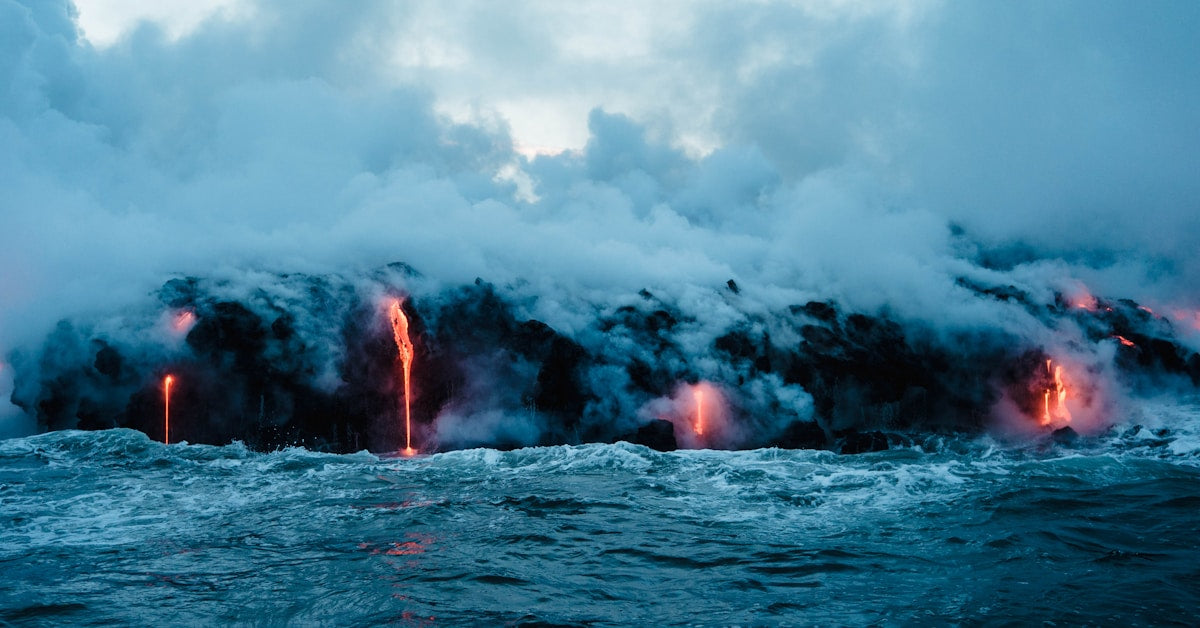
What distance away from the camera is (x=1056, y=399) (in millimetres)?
54219

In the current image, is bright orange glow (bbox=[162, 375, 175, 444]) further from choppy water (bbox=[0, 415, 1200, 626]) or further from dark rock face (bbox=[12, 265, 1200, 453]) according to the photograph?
choppy water (bbox=[0, 415, 1200, 626])

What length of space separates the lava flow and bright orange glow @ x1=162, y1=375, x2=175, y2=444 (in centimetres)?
1220

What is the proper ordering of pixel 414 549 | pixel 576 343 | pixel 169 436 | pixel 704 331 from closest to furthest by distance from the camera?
pixel 414 549, pixel 169 436, pixel 576 343, pixel 704 331

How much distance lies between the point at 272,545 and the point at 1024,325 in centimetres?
6066

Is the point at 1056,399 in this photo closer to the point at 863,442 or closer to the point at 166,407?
the point at 863,442

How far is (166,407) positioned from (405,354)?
509 inches

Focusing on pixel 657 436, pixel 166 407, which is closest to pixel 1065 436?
pixel 657 436

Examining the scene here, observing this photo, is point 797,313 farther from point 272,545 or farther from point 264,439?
point 272,545

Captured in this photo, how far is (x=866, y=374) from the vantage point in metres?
51.8

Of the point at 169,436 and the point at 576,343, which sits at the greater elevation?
the point at 576,343

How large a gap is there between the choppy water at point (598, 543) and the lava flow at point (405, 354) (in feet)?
37.4

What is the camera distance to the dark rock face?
38.9 m

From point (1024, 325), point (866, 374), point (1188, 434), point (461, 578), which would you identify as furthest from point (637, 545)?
point (1024, 325)

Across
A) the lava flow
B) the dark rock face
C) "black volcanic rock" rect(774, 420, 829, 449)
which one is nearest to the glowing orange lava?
the dark rock face
